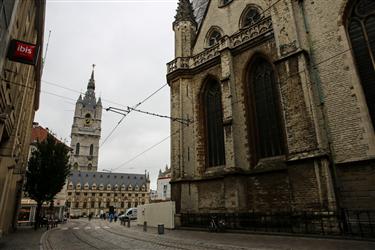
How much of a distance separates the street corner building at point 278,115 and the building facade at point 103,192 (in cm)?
7128

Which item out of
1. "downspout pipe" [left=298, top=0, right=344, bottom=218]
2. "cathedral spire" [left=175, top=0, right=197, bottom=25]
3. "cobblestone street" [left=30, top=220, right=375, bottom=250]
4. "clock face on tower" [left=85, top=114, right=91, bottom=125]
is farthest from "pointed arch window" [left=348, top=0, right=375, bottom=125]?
"clock face on tower" [left=85, top=114, right=91, bottom=125]

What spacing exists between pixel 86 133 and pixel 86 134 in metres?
0.41

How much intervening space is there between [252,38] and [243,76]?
2.38 m

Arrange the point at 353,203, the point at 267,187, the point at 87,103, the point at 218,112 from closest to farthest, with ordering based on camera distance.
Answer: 1. the point at 353,203
2. the point at 267,187
3. the point at 218,112
4. the point at 87,103

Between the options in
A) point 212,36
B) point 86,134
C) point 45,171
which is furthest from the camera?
point 86,134

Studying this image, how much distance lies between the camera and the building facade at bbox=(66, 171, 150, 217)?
80938mm

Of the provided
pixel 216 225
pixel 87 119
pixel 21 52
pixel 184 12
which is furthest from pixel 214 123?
pixel 87 119

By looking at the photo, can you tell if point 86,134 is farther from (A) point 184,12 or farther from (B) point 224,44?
(B) point 224,44

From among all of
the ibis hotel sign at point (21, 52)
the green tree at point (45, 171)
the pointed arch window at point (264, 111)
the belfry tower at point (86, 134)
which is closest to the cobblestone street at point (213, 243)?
the pointed arch window at point (264, 111)

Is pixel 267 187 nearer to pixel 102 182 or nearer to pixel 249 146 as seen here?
pixel 249 146

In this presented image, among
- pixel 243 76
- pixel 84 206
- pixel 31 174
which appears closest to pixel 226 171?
pixel 243 76

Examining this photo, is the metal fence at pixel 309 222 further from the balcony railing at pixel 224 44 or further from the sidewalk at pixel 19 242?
the balcony railing at pixel 224 44

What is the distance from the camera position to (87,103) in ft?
338

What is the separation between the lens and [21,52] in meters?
8.48
